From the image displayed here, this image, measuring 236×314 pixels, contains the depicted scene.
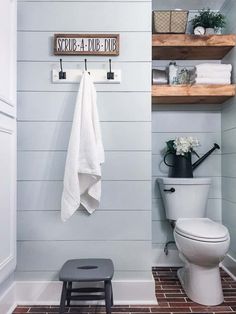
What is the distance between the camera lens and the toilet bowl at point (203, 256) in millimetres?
1765

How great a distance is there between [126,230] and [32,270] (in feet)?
2.18

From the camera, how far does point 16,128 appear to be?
6.14 ft

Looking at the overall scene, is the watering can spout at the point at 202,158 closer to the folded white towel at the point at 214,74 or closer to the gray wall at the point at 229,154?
the gray wall at the point at 229,154

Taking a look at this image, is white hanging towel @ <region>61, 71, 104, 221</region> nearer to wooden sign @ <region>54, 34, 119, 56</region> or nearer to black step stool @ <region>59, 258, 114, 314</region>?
wooden sign @ <region>54, 34, 119, 56</region>

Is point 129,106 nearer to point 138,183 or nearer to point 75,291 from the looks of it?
point 138,183

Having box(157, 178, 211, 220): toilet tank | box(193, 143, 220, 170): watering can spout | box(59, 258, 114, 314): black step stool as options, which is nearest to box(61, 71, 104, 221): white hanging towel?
box(59, 258, 114, 314): black step stool

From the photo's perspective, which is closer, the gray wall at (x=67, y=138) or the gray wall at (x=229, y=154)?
the gray wall at (x=67, y=138)

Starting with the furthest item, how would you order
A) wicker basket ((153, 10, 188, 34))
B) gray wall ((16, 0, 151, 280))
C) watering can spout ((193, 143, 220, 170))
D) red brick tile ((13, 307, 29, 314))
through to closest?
watering can spout ((193, 143, 220, 170)) < wicker basket ((153, 10, 188, 34)) < gray wall ((16, 0, 151, 280)) < red brick tile ((13, 307, 29, 314))

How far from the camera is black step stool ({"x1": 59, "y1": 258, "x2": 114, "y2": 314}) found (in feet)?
5.07

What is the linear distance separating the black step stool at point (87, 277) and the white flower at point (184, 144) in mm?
1049

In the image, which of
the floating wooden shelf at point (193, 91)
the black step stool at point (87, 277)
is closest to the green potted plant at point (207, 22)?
the floating wooden shelf at point (193, 91)

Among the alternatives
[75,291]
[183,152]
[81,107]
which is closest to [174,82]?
[183,152]

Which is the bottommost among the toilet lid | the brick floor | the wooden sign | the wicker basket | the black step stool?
the brick floor

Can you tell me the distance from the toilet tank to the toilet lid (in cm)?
19
